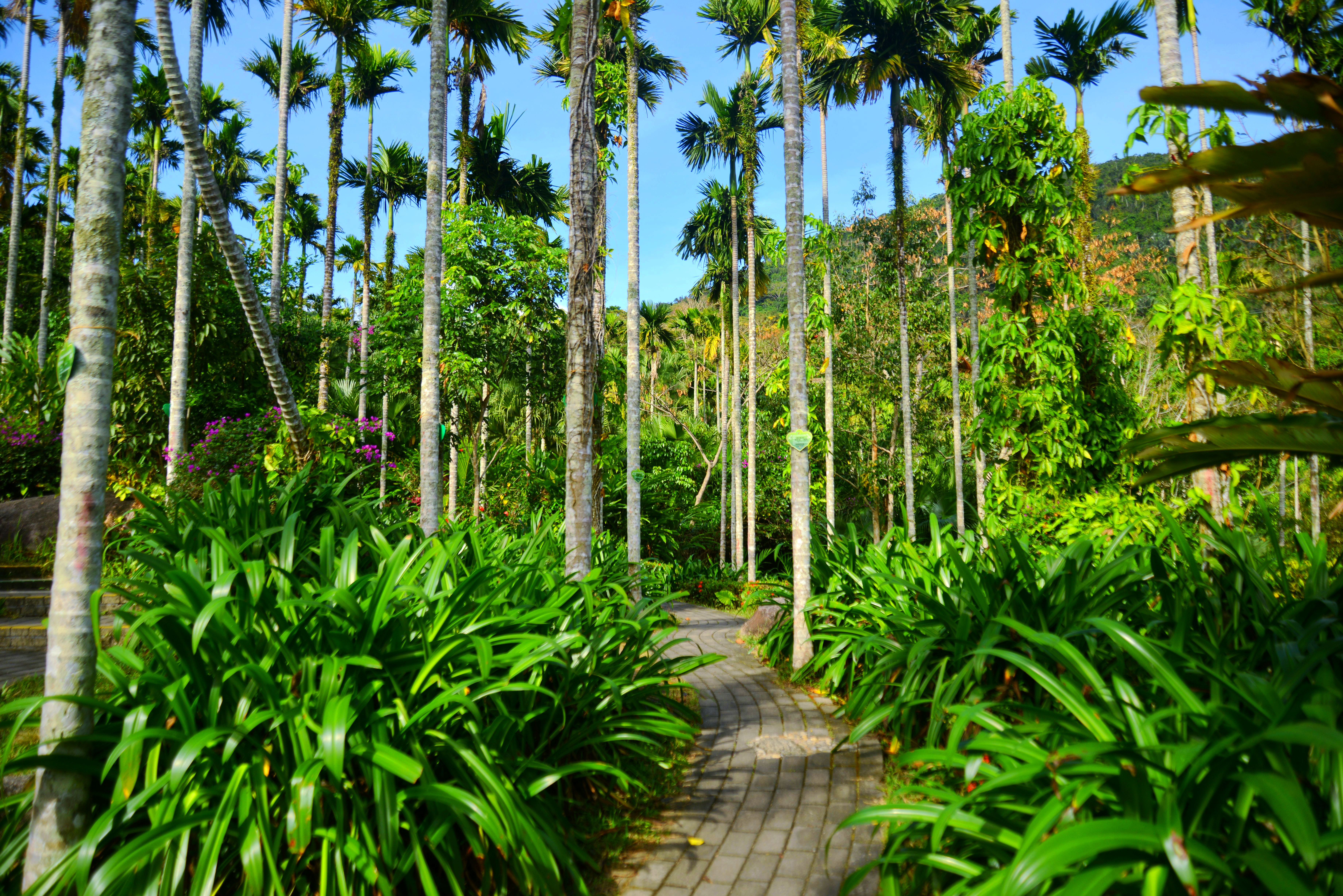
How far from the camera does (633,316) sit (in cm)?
948

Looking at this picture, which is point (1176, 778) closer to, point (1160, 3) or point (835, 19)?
point (1160, 3)

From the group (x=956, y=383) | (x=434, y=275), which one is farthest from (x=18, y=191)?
(x=956, y=383)

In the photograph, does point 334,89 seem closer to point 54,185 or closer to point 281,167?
point 281,167

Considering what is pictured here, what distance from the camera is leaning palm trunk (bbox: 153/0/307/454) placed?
243 inches

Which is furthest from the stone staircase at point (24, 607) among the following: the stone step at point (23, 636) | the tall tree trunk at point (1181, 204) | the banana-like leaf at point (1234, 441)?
the tall tree trunk at point (1181, 204)

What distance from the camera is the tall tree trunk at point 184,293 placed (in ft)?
30.8

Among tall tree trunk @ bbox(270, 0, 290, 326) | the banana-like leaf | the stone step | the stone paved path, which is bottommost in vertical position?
the stone paved path

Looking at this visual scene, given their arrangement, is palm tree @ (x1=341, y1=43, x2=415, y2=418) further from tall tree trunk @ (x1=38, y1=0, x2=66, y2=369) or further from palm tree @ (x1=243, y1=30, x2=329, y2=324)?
tall tree trunk @ (x1=38, y1=0, x2=66, y2=369)

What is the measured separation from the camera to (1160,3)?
5098mm

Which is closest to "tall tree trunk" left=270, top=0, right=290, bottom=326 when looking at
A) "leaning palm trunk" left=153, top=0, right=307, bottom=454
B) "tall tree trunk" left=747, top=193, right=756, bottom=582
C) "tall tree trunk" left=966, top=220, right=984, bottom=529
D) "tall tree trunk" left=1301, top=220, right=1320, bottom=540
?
"leaning palm trunk" left=153, top=0, right=307, bottom=454

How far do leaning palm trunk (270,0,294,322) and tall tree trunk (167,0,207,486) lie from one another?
1.58 meters

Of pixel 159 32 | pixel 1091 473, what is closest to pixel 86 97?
pixel 159 32

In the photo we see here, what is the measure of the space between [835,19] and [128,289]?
13615 millimetres

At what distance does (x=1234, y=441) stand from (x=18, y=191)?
2356cm
